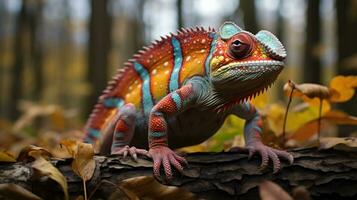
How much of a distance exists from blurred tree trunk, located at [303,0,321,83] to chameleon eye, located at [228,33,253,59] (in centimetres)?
606

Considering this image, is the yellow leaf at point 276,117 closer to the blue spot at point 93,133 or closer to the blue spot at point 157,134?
the blue spot at point 93,133

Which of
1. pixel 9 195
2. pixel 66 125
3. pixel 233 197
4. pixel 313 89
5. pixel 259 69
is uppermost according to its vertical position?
pixel 259 69

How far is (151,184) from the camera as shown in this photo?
6.63 ft

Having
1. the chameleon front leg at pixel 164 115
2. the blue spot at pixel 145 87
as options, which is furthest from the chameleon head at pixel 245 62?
the blue spot at pixel 145 87

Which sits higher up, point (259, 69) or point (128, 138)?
point (259, 69)

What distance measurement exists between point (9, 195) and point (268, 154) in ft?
4.16

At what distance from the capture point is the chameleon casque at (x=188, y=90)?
7.98 feet

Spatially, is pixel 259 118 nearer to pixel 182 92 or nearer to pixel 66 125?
pixel 182 92

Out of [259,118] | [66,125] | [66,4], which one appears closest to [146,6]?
[66,4]

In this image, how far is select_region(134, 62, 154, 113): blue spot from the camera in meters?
2.87

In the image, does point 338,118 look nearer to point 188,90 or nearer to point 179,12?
point 188,90

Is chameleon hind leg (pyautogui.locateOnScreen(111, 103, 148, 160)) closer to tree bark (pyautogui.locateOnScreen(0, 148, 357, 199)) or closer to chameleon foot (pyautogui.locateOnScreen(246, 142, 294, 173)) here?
tree bark (pyautogui.locateOnScreen(0, 148, 357, 199))

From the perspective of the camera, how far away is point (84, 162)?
217cm

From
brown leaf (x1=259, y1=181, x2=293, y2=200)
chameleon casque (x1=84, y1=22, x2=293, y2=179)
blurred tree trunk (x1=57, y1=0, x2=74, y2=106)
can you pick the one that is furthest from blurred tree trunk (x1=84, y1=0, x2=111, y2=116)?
blurred tree trunk (x1=57, y1=0, x2=74, y2=106)
